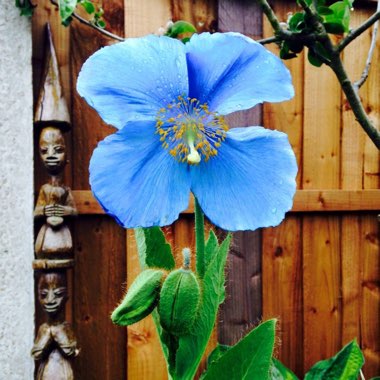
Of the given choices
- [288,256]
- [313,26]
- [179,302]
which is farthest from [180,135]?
[288,256]

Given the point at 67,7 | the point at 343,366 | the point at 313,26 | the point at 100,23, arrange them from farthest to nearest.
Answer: the point at 100,23 → the point at 343,366 → the point at 67,7 → the point at 313,26

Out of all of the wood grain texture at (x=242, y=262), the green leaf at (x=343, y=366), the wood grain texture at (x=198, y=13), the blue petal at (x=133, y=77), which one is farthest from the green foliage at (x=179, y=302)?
the wood grain texture at (x=198, y=13)

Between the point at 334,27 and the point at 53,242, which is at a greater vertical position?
the point at 334,27

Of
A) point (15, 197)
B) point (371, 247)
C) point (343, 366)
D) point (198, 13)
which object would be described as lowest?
point (343, 366)

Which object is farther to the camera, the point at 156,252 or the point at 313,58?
the point at 313,58

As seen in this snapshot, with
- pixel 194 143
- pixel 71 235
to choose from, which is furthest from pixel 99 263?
pixel 194 143

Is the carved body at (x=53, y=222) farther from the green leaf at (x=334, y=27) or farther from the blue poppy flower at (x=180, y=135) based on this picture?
the blue poppy flower at (x=180, y=135)

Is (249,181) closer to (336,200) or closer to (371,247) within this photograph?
(336,200)
